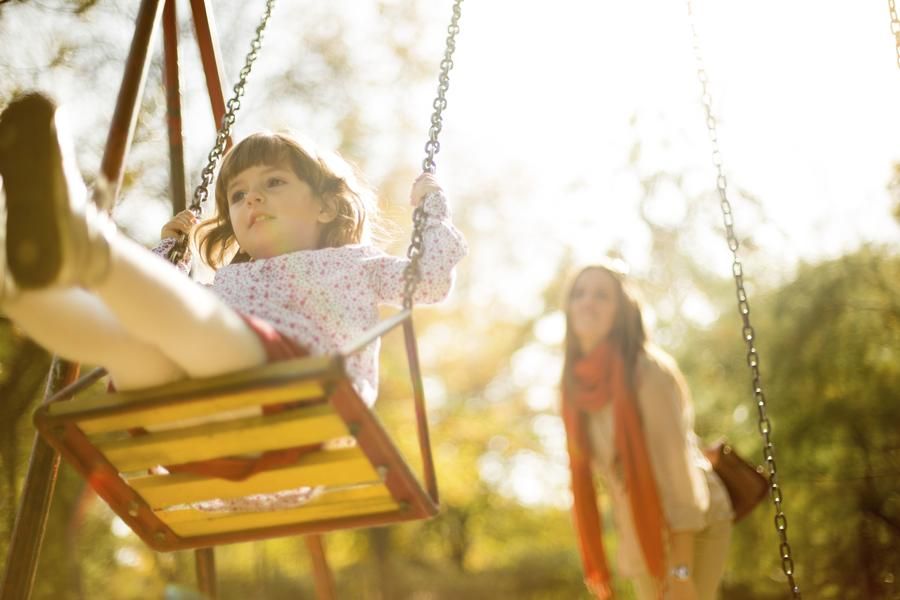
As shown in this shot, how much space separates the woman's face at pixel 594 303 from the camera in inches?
143

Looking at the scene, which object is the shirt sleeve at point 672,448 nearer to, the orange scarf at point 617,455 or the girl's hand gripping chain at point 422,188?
the orange scarf at point 617,455

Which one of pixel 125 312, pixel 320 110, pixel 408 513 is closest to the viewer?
pixel 125 312

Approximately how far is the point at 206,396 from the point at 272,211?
876 mm

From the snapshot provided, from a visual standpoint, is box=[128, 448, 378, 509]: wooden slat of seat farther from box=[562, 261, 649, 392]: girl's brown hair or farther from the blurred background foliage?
the blurred background foliage

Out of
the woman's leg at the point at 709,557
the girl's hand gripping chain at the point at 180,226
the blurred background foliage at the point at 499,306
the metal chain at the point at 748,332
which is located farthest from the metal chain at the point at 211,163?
the blurred background foliage at the point at 499,306

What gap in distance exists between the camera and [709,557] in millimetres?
3352

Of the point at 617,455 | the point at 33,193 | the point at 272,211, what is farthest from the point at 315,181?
the point at 617,455

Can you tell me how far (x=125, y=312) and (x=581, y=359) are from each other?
7.51ft

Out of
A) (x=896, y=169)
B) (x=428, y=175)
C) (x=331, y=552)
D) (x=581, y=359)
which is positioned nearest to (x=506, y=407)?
(x=331, y=552)

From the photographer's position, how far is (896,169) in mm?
8422

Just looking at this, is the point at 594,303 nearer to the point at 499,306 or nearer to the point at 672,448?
the point at 672,448

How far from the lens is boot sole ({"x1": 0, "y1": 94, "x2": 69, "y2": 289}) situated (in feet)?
5.33

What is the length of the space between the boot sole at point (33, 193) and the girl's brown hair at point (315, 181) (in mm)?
900

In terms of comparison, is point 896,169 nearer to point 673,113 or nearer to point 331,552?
point 673,113
